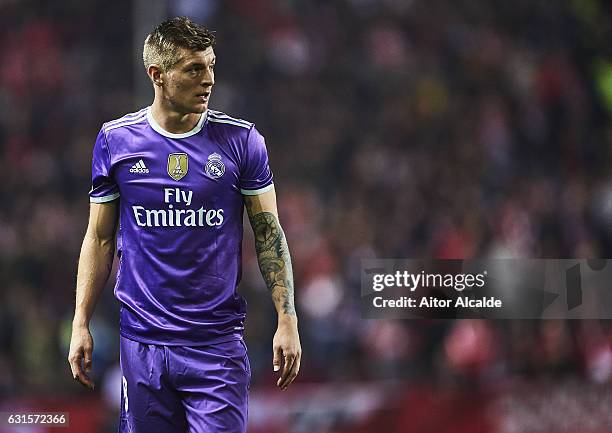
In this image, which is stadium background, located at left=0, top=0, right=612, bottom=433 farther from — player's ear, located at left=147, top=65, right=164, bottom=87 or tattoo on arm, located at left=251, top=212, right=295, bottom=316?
player's ear, located at left=147, top=65, right=164, bottom=87

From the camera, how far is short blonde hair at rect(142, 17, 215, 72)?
3.81 metres

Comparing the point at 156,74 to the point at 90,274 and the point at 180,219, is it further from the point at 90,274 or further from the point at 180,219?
the point at 90,274

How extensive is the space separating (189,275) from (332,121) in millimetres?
6841

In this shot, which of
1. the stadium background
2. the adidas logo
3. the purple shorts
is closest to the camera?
the purple shorts

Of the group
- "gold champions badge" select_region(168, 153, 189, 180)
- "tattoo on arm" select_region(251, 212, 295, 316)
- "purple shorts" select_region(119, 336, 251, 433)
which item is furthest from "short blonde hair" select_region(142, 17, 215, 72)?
"purple shorts" select_region(119, 336, 251, 433)

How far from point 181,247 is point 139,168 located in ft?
1.02

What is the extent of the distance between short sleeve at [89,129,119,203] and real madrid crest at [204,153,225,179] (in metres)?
0.34

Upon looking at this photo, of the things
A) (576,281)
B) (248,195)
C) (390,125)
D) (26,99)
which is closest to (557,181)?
(390,125)

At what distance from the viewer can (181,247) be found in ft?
12.7

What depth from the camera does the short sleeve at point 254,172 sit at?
3.93 metres

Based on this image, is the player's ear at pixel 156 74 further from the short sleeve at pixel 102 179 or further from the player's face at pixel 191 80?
the short sleeve at pixel 102 179

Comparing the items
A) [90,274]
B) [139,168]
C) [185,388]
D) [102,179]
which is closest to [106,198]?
[102,179]

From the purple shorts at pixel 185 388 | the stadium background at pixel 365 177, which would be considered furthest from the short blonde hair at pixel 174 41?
the stadium background at pixel 365 177

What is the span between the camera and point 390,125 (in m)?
10.6
